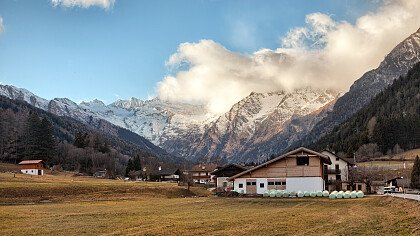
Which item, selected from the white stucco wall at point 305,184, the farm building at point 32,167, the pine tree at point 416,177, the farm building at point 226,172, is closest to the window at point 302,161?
the white stucco wall at point 305,184

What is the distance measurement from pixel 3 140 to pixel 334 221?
17329cm

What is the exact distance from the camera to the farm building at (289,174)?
88.6 metres

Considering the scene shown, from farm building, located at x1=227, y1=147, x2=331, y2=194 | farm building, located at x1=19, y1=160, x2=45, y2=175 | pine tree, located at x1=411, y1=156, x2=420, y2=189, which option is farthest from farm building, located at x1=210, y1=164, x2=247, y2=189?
farm building, located at x1=19, y1=160, x2=45, y2=175

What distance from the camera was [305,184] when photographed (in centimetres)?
8850

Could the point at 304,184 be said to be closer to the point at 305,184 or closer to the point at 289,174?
the point at 305,184

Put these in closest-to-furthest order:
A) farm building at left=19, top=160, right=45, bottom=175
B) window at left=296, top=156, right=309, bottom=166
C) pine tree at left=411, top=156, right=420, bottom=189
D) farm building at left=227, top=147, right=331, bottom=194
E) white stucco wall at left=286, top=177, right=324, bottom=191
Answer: white stucco wall at left=286, top=177, right=324, bottom=191, farm building at left=227, top=147, right=331, bottom=194, window at left=296, top=156, right=309, bottom=166, pine tree at left=411, top=156, right=420, bottom=189, farm building at left=19, top=160, right=45, bottom=175

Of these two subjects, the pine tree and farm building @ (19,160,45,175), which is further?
farm building @ (19,160,45,175)

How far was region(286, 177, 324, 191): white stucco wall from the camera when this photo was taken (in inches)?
3472

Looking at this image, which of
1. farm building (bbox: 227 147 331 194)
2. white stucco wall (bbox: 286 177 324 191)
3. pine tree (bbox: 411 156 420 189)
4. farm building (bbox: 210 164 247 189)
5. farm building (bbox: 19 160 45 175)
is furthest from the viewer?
farm building (bbox: 19 160 45 175)

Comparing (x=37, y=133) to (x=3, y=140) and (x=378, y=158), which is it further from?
(x=378, y=158)

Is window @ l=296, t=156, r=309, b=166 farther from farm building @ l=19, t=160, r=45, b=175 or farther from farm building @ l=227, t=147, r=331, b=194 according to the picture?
farm building @ l=19, t=160, r=45, b=175

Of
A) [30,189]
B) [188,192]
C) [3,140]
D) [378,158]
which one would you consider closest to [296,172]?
[188,192]

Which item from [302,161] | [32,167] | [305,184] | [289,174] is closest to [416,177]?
[302,161]

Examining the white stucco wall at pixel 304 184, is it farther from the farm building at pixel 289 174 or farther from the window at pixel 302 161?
the window at pixel 302 161
